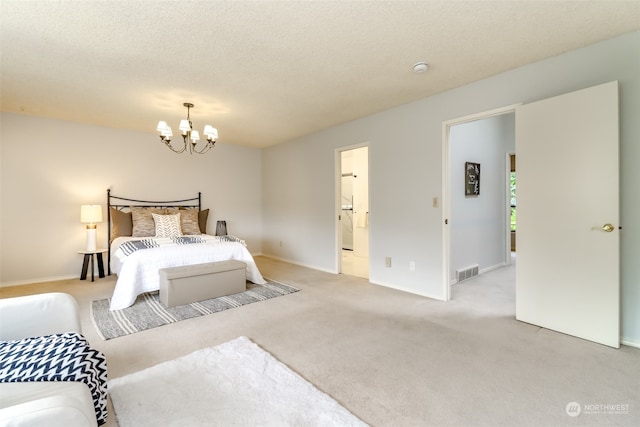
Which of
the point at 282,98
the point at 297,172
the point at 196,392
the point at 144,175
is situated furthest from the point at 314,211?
the point at 196,392

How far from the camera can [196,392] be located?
177 centimetres

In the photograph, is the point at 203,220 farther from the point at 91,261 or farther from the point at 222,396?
the point at 222,396

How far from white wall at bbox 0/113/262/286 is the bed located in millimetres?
236

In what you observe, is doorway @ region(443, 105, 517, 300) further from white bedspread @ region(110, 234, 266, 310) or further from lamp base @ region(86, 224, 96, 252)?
lamp base @ region(86, 224, 96, 252)

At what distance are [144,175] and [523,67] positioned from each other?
5718 millimetres

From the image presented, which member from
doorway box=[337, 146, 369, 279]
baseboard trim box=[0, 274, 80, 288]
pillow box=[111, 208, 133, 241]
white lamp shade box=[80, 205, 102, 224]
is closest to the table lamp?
white lamp shade box=[80, 205, 102, 224]

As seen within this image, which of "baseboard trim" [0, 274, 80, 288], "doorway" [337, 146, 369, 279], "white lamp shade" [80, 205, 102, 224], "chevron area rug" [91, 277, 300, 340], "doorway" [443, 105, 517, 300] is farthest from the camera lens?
"doorway" [337, 146, 369, 279]

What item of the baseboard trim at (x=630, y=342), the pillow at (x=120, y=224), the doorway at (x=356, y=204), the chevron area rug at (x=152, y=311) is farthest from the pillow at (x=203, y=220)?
the baseboard trim at (x=630, y=342)

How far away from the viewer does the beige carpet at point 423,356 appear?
1635 millimetres

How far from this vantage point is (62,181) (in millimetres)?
4516

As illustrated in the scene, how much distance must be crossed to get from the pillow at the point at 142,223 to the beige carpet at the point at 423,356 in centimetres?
145

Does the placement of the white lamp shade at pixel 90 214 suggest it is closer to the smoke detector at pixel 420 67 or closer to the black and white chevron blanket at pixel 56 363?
the black and white chevron blanket at pixel 56 363

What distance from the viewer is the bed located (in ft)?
11.1

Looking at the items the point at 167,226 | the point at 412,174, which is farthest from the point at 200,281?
the point at 412,174
